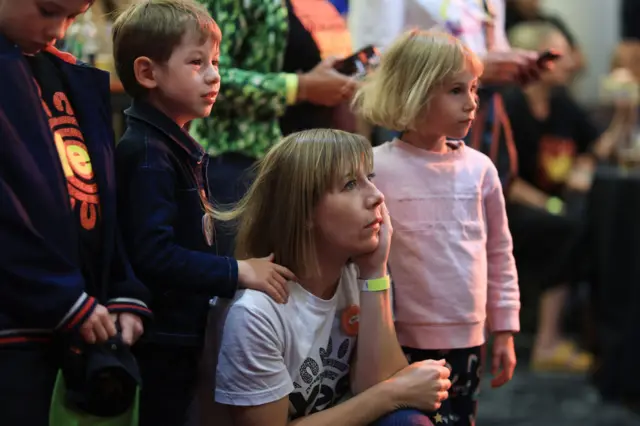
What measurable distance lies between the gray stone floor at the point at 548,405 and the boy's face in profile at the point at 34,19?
2.31m

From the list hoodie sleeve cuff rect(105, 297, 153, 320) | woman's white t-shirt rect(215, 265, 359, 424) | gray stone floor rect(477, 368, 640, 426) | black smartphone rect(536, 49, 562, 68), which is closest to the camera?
hoodie sleeve cuff rect(105, 297, 153, 320)

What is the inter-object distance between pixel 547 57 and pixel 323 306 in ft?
2.68

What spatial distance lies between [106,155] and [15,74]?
193mm

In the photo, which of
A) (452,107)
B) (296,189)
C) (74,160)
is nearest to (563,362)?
(452,107)

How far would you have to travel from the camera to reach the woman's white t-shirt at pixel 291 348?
62.4 inches

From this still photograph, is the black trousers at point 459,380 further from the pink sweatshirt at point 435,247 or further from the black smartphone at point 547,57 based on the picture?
the black smartphone at point 547,57

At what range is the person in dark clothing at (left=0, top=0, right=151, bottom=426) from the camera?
4.46ft

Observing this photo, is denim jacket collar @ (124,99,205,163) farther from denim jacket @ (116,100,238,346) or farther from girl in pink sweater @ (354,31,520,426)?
girl in pink sweater @ (354,31,520,426)

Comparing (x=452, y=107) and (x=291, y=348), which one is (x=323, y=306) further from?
(x=452, y=107)

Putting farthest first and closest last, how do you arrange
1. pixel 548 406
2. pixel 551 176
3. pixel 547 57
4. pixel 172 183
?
pixel 551 176 < pixel 548 406 < pixel 547 57 < pixel 172 183

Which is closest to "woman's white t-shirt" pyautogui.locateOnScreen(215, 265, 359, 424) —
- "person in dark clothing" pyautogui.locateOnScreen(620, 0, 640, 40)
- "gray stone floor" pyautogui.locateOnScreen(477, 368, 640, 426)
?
"gray stone floor" pyautogui.locateOnScreen(477, 368, 640, 426)

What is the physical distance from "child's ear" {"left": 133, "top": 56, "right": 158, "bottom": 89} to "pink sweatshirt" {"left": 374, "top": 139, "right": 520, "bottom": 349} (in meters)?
0.47

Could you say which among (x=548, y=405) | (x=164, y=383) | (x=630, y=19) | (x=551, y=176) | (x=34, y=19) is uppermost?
(x=34, y=19)

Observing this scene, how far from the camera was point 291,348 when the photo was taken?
5.36 feet
